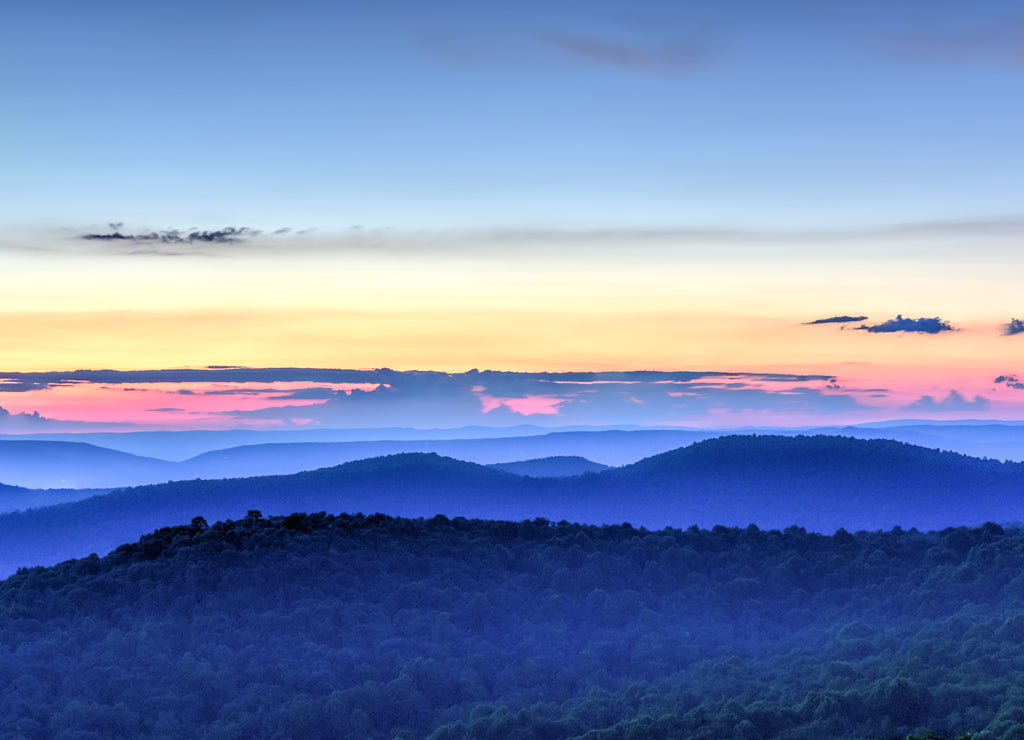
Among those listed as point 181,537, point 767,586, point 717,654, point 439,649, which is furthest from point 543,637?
point 181,537

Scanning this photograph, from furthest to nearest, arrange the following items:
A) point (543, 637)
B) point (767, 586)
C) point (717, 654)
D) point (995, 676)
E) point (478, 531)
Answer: point (478, 531)
point (767, 586)
point (543, 637)
point (717, 654)
point (995, 676)

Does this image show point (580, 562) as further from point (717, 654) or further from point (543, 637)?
point (717, 654)

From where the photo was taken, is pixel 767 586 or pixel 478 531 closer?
pixel 767 586

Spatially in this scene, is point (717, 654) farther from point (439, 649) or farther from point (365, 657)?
point (365, 657)

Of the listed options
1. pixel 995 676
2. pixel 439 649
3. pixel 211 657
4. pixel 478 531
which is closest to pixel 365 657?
pixel 439 649

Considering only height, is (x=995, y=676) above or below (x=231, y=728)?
above

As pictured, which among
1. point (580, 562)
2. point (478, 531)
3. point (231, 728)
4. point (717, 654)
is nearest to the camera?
point (231, 728)
